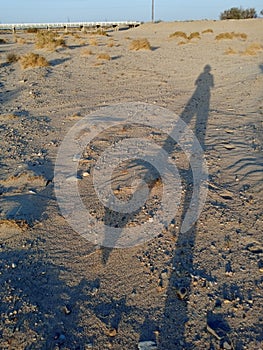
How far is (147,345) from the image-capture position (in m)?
3.15

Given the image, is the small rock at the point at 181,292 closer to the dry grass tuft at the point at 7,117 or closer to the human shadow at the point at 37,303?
the human shadow at the point at 37,303

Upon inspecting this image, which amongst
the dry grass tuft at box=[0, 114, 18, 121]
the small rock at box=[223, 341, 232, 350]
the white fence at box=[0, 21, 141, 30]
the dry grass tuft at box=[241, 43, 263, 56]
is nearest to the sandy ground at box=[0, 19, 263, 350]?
the small rock at box=[223, 341, 232, 350]

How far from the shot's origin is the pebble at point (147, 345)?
123 inches

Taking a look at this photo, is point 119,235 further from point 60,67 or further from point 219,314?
point 60,67

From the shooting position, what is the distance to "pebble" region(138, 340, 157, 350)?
10.2ft

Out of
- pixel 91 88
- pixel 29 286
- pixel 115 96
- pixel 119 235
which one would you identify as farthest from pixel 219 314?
pixel 91 88

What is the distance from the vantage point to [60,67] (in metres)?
17.9

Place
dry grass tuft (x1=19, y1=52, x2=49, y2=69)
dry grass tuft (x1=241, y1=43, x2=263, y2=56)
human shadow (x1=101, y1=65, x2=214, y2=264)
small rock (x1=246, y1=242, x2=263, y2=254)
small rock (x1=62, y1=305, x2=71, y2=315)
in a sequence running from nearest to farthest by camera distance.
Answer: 1. small rock (x1=62, y1=305, x2=71, y2=315)
2. small rock (x1=246, y1=242, x2=263, y2=254)
3. human shadow (x1=101, y1=65, x2=214, y2=264)
4. dry grass tuft (x1=19, y1=52, x2=49, y2=69)
5. dry grass tuft (x1=241, y1=43, x2=263, y2=56)

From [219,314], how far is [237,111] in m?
7.45

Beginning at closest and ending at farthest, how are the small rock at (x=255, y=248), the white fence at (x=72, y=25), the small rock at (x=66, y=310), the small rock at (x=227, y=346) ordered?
the small rock at (x=227, y=346), the small rock at (x=66, y=310), the small rock at (x=255, y=248), the white fence at (x=72, y=25)

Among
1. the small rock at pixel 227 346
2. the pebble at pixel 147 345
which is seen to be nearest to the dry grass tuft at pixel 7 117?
the pebble at pixel 147 345

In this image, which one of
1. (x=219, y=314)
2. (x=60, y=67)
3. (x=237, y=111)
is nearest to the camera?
(x=219, y=314)

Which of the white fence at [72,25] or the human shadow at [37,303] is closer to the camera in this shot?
the human shadow at [37,303]

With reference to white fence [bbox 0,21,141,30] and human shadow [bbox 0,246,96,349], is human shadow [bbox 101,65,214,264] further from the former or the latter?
white fence [bbox 0,21,141,30]
